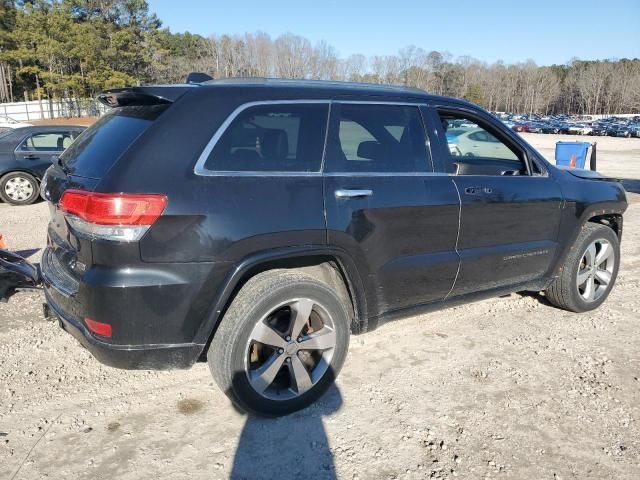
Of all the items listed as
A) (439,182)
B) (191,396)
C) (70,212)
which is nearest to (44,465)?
(191,396)

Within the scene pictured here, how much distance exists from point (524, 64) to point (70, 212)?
16751 centimetres

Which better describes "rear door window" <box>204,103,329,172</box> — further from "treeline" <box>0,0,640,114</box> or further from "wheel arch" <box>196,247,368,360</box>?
"treeline" <box>0,0,640,114</box>

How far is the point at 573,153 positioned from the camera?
45.8ft

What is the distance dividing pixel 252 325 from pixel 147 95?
4.47ft

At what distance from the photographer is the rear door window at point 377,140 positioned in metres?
3.12

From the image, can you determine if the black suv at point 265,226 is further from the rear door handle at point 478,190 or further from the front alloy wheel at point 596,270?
the front alloy wheel at point 596,270

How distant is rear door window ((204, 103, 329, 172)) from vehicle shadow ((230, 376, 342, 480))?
1.44m

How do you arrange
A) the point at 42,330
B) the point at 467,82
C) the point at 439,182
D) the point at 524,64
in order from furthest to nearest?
1. the point at 524,64
2. the point at 467,82
3. the point at 42,330
4. the point at 439,182

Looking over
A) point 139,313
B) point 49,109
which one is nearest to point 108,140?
point 139,313

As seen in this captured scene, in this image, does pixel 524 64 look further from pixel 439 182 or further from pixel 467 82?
pixel 439 182

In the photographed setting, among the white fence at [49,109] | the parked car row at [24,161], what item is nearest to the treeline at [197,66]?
the white fence at [49,109]

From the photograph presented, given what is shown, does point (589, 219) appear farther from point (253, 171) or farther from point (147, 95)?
point (147, 95)

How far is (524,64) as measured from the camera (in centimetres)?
15038

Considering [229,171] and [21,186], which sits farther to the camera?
[21,186]
